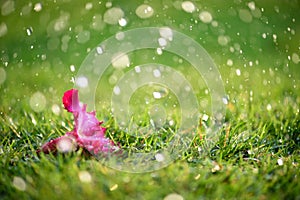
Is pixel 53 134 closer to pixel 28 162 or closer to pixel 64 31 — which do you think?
pixel 28 162

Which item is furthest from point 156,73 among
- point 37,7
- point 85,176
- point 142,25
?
point 85,176

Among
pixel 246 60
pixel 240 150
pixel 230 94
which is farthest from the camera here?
pixel 246 60

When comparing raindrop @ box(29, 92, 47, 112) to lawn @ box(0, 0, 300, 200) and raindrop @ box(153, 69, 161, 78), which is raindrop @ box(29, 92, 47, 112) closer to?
lawn @ box(0, 0, 300, 200)

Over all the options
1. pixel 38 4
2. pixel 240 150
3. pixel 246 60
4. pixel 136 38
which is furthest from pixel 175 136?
pixel 38 4

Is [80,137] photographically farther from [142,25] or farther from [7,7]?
[7,7]

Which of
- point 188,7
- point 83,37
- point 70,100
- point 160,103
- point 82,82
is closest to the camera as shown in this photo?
point 70,100

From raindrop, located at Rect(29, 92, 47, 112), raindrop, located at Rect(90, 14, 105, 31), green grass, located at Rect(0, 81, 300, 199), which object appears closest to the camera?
green grass, located at Rect(0, 81, 300, 199)

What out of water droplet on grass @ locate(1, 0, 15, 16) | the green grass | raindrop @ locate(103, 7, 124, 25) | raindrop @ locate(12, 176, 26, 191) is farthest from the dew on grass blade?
raindrop @ locate(12, 176, 26, 191)
